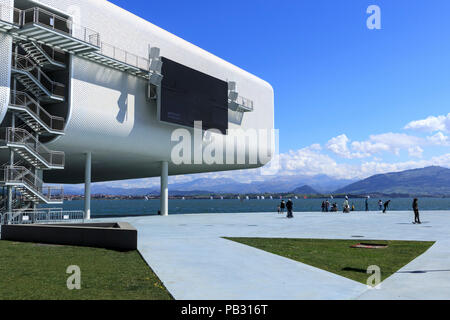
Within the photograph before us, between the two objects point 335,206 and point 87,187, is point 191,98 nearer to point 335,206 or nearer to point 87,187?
point 87,187

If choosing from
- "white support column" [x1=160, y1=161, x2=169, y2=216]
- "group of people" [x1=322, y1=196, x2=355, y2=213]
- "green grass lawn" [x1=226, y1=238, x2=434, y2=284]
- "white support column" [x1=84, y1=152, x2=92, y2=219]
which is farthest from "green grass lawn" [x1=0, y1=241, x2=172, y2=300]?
"group of people" [x1=322, y1=196, x2=355, y2=213]

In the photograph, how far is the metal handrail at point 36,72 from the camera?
98.7ft

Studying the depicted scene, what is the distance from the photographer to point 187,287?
893 cm

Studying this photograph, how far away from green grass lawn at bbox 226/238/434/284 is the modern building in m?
19.7

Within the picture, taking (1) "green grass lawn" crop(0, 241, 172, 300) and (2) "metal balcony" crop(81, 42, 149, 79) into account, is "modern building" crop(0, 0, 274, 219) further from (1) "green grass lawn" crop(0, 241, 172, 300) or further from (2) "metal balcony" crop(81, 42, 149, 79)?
(1) "green grass lawn" crop(0, 241, 172, 300)

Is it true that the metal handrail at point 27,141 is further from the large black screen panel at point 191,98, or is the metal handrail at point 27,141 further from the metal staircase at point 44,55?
the large black screen panel at point 191,98

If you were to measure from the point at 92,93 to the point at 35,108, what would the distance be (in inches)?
181

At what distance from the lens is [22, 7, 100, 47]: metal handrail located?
3167 centimetres

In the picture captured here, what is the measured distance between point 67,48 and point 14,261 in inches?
906

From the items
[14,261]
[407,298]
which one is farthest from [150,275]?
[407,298]

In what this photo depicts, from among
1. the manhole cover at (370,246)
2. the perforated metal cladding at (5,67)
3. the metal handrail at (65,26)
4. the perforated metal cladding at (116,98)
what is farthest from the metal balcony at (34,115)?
Result: the manhole cover at (370,246)

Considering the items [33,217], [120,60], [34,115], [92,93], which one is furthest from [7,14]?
[33,217]

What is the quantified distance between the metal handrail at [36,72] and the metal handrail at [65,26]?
3.10 meters
